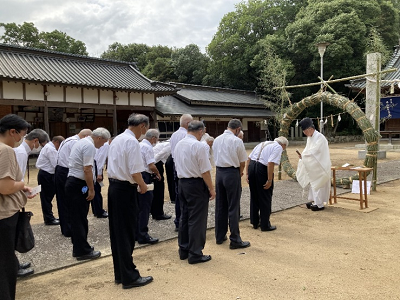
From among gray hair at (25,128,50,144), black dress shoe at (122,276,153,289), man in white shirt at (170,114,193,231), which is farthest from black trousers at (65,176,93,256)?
man in white shirt at (170,114,193,231)

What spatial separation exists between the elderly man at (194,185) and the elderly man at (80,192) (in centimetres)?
118

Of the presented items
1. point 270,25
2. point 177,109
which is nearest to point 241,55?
point 270,25

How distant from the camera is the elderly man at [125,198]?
3266 mm

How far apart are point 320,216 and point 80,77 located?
45.4 feet

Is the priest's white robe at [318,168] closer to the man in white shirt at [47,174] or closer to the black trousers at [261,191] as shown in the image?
the black trousers at [261,191]

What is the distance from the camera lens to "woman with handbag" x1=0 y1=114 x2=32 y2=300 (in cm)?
238

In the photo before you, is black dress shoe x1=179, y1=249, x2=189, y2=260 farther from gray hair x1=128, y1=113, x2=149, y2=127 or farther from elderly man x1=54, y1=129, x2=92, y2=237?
elderly man x1=54, y1=129, x2=92, y2=237

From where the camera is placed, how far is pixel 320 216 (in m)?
6.02

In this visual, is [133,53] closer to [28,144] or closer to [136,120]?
[28,144]

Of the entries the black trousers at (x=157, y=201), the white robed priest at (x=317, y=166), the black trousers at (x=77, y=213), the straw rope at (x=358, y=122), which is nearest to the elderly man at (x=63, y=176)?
the black trousers at (x=77, y=213)

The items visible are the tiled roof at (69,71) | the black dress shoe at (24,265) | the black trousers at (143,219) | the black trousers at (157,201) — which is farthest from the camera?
the tiled roof at (69,71)

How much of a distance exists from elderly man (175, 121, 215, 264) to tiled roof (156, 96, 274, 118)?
15694mm

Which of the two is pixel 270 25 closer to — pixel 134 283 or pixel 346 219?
pixel 346 219

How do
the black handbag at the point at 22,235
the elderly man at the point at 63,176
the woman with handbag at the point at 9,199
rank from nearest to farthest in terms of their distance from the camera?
1. the woman with handbag at the point at 9,199
2. the black handbag at the point at 22,235
3. the elderly man at the point at 63,176
